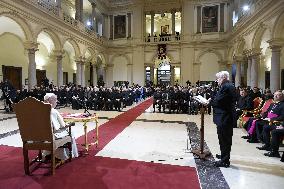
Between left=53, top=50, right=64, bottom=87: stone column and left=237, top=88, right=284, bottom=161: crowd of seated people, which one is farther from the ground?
left=53, top=50, right=64, bottom=87: stone column

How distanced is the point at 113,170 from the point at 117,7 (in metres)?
24.5

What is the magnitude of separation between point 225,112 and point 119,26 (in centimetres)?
2367

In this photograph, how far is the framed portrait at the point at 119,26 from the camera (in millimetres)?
26312

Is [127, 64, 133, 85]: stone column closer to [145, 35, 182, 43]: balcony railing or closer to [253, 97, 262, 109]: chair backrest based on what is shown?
[145, 35, 182, 43]: balcony railing

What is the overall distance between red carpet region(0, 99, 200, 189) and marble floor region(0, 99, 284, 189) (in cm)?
30

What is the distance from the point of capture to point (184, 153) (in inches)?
200

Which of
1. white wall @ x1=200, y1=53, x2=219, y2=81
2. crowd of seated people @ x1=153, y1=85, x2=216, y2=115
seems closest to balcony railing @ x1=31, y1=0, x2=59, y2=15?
Result: crowd of seated people @ x1=153, y1=85, x2=216, y2=115

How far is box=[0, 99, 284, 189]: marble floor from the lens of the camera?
3.81m

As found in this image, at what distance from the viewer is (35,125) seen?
12.5 feet

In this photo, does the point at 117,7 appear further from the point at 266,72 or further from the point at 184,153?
the point at 184,153

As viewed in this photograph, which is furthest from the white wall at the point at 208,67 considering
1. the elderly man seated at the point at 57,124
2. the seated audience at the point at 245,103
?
the elderly man seated at the point at 57,124

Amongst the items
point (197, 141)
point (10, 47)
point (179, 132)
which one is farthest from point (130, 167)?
point (10, 47)

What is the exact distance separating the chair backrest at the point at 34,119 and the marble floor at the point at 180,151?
1.44 m

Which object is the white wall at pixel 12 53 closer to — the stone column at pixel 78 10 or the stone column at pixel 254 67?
the stone column at pixel 78 10
